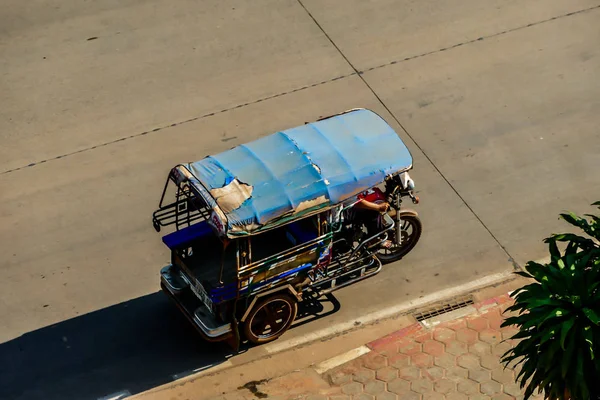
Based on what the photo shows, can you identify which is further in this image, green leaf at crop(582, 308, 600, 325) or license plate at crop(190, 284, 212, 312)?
license plate at crop(190, 284, 212, 312)

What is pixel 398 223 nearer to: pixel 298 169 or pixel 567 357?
pixel 298 169

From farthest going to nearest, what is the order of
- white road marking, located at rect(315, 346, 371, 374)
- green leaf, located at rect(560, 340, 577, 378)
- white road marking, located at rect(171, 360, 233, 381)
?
white road marking, located at rect(315, 346, 371, 374) → white road marking, located at rect(171, 360, 233, 381) → green leaf, located at rect(560, 340, 577, 378)

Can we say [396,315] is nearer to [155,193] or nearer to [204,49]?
[155,193]

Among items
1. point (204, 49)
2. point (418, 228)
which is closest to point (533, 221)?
point (418, 228)

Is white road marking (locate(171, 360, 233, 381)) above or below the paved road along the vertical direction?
below

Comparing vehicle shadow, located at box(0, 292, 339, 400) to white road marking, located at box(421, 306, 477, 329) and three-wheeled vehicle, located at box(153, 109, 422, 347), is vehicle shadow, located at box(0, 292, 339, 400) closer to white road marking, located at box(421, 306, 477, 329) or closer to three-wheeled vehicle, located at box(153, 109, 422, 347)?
three-wheeled vehicle, located at box(153, 109, 422, 347)

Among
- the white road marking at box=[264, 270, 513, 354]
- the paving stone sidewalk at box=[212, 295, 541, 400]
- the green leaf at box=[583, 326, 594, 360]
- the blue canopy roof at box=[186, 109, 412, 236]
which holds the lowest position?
the paving stone sidewalk at box=[212, 295, 541, 400]

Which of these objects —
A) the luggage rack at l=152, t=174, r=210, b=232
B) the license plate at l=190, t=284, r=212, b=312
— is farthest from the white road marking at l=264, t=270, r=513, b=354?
the luggage rack at l=152, t=174, r=210, b=232

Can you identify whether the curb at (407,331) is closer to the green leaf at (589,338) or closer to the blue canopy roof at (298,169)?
the blue canopy roof at (298,169)
